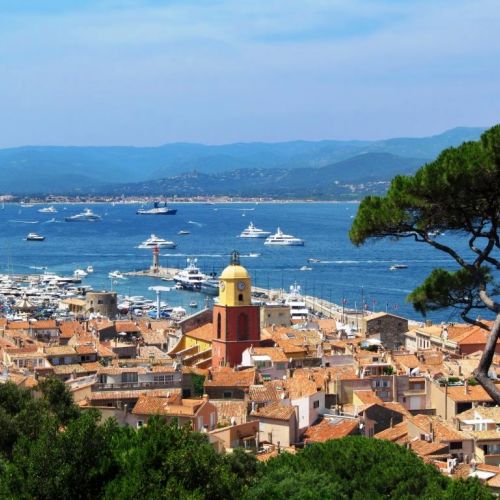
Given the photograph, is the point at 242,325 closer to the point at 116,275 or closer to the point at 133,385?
the point at 133,385

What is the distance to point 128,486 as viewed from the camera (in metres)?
11.1

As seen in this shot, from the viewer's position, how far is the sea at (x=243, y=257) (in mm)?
72625

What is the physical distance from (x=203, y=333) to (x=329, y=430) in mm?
11441

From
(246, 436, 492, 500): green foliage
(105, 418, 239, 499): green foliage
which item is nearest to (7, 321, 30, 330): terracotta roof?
(246, 436, 492, 500): green foliage

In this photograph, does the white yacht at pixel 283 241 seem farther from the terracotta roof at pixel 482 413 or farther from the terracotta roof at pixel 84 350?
the terracotta roof at pixel 482 413

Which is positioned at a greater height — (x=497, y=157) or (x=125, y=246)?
(x=497, y=157)

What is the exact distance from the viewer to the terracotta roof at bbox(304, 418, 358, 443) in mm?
20453

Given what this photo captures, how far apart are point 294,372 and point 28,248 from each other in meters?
91.6

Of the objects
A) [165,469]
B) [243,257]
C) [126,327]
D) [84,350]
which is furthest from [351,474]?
[243,257]

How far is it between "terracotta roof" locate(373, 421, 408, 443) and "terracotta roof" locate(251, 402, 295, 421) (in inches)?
62.8

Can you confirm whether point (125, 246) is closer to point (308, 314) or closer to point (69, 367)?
point (308, 314)

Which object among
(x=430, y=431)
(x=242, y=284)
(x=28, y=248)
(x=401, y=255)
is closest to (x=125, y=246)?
(x=28, y=248)

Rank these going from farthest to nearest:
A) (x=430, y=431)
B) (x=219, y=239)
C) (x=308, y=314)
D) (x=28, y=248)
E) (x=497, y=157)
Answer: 1. (x=219, y=239)
2. (x=28, y=248)
3. (x=308, y=314)
4. (x=430, y=431)
5. (x=497, y=157)

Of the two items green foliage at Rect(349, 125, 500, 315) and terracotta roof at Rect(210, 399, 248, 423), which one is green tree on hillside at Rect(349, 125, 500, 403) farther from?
terracotta roof at Rect(210, 399, 248, 423)
